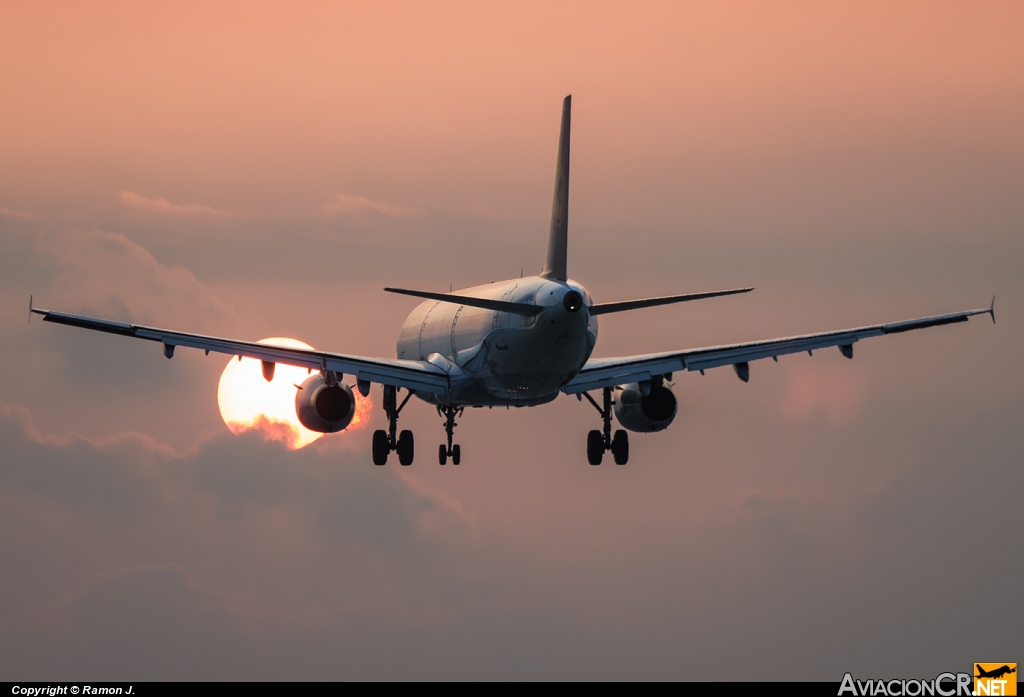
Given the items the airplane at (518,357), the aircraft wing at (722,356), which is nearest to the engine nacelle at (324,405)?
the airplane at (518,357)

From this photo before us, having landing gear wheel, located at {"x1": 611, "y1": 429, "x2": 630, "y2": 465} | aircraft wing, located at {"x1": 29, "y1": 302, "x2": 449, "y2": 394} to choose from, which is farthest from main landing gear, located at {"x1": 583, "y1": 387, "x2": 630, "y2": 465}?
aircraft wing, located at {"x1": 29, "y1": 302, "x2": 449, "y2": 394}

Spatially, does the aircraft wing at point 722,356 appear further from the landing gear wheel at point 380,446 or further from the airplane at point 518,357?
the landing gear wheel at point 380,446

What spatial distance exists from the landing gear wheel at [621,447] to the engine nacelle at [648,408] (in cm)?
47

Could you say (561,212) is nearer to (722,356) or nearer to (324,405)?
(722,356)

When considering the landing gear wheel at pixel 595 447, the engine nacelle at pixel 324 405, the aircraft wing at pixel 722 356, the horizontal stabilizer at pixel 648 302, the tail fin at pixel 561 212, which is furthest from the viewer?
the landing gear wheel at pixel 595 447

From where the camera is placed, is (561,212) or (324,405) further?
(324,405)

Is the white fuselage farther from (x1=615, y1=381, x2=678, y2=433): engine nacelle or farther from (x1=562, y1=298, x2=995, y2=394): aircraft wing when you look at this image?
(x1=615, y1=381, x2=678, y2=433): engine nacelle

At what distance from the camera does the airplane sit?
52156 millimetres

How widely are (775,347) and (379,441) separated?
54.6 feet

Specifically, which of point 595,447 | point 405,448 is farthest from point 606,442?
point 405,448

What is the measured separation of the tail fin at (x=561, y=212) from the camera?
183ft

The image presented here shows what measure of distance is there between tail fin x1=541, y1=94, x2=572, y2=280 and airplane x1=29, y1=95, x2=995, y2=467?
0.05 metres

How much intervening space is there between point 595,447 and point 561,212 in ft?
37.5

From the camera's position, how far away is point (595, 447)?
210 ft
